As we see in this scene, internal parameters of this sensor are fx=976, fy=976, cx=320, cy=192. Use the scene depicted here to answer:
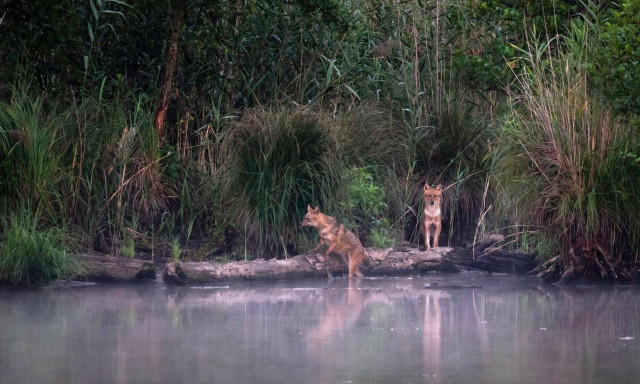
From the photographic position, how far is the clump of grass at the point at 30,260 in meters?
8.91

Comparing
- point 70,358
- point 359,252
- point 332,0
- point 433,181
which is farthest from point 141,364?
point 332,0

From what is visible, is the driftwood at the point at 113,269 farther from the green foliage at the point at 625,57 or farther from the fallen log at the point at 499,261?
the green foliage at the point at 625,57

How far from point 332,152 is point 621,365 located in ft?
17.4

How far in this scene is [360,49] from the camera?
43.1 feet

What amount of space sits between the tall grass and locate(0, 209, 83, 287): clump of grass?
430cm

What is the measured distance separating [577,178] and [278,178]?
3125 mm

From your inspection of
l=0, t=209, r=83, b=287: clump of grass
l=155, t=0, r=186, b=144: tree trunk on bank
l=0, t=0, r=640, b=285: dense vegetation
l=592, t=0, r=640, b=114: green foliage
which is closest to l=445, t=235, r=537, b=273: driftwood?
l=0, t=0, r=640, b=285: dense vegetation

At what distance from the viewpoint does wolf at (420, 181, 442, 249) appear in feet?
35.6

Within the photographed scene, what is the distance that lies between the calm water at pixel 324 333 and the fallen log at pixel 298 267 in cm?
20

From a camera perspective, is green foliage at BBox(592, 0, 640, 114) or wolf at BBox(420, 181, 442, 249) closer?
green foliage at BBox(592, 0, 640, 114)

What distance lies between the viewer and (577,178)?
8.89 m

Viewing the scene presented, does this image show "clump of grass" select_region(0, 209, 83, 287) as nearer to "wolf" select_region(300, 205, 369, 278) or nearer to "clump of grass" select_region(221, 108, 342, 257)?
"clump of grass" select_region(221, 108, 342, 257)

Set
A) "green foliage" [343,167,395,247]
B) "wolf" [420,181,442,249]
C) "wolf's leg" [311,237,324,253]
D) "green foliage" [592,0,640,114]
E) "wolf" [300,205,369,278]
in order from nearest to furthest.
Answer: "green foliage" [592,0,640,114] < "wolf" [300,205,369,278] < "wolf's leg" [311,237,324,253] < "green foliage" [343,167,395,247] < "wolf" [420,181,442,249]

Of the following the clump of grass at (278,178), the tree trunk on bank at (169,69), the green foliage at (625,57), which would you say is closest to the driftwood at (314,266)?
the clump of grass at (278,178)
